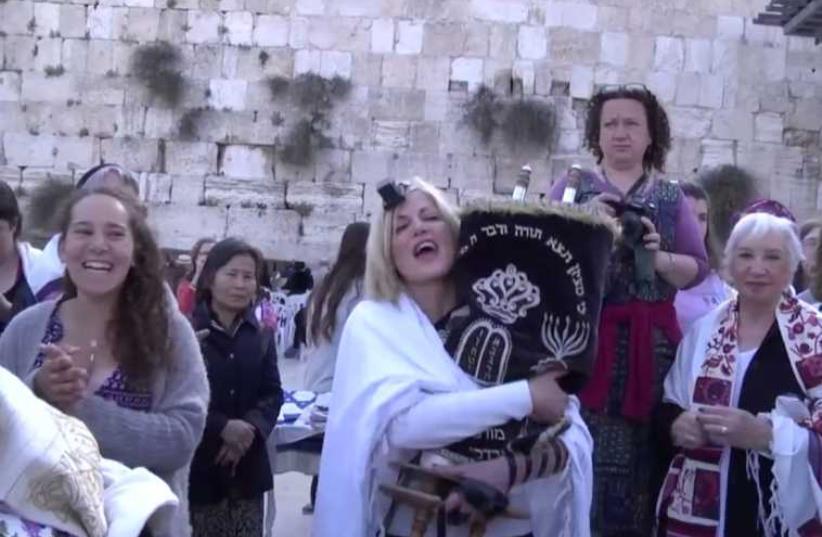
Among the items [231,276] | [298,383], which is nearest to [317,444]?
[231,276]

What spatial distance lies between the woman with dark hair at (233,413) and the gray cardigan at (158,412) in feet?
4.53

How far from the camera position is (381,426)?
133 inches

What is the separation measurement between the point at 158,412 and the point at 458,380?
73 centimetres

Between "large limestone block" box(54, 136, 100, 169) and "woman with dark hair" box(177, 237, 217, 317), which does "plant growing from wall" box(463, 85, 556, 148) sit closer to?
"large limestone block" box(54, 136, 100, 169)

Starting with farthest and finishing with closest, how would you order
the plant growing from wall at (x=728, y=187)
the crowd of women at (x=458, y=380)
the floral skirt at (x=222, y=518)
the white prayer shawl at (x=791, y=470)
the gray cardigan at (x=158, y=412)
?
1. the plant growing from wall at (x=728, y=187)
2. the floral skirt at (x=222, y=518)
3. the white prayer shawl at (x=791, y=470)
4. the crowd of women at (x=458, y=380)
5. the gray cardigan at (x=158, y=412)

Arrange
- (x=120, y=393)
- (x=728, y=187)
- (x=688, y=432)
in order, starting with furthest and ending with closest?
1. (x=728, y=187)
2. (x=688, y=432)
3. (x=120, y=393)

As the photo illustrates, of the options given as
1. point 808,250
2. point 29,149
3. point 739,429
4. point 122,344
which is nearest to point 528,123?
point 29,149

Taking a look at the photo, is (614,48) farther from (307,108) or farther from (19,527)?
(19,527)

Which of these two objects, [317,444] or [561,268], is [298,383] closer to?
[317,444]

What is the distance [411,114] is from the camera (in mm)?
15422

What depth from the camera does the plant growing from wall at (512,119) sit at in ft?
50.0

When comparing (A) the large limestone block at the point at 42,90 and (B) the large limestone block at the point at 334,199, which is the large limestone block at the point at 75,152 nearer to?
(A) the large limestone block at the point at 42,90

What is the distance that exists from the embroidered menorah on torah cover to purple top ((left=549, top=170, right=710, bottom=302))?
0.89 metres

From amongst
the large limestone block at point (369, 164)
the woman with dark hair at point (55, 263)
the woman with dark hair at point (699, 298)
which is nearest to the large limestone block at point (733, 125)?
the large limestone block at point (369, 164)
